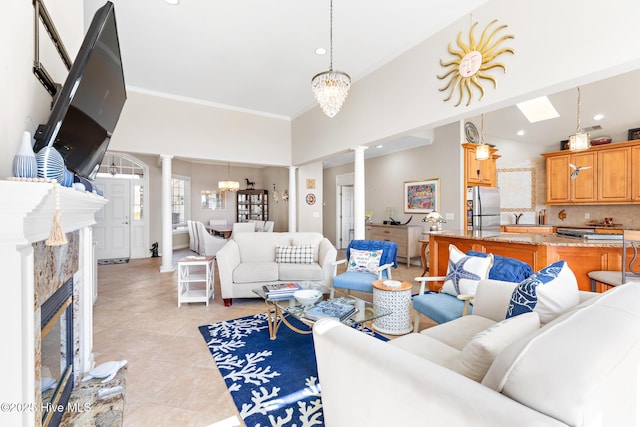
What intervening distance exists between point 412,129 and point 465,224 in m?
2.60

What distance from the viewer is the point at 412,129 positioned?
362 centimetres

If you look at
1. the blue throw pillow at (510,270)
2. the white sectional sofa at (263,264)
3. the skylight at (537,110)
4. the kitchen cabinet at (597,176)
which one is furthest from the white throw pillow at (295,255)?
the kitchen cabinet at (597,176)

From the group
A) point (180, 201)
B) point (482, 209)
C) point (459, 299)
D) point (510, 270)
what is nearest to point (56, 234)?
point (459, 299)

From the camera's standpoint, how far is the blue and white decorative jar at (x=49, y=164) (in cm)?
115

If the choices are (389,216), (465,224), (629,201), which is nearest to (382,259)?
(465,224)

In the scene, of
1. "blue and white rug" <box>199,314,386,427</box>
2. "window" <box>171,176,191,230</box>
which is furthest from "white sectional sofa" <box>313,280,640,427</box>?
"window" <box>171,176,191,230</box>

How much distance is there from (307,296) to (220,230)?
639cm

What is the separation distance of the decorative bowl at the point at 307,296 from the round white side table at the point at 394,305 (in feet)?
1.97

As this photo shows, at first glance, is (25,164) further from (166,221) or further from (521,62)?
(166,221)

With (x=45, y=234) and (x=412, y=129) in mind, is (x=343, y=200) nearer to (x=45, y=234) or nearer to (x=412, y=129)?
(x=412, y=129)

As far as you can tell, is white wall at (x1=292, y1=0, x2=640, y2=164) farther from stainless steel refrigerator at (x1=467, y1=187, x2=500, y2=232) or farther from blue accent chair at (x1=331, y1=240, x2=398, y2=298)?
stainless steel refrigerator at (x1=467, y1=187, x2=500, y2=232)

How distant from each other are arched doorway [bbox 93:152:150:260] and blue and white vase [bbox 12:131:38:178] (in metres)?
6.71

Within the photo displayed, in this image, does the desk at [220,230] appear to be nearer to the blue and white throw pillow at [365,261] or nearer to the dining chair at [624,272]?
the blue and white throw pillow at [365,261]

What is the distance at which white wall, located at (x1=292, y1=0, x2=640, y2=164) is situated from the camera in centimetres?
210
